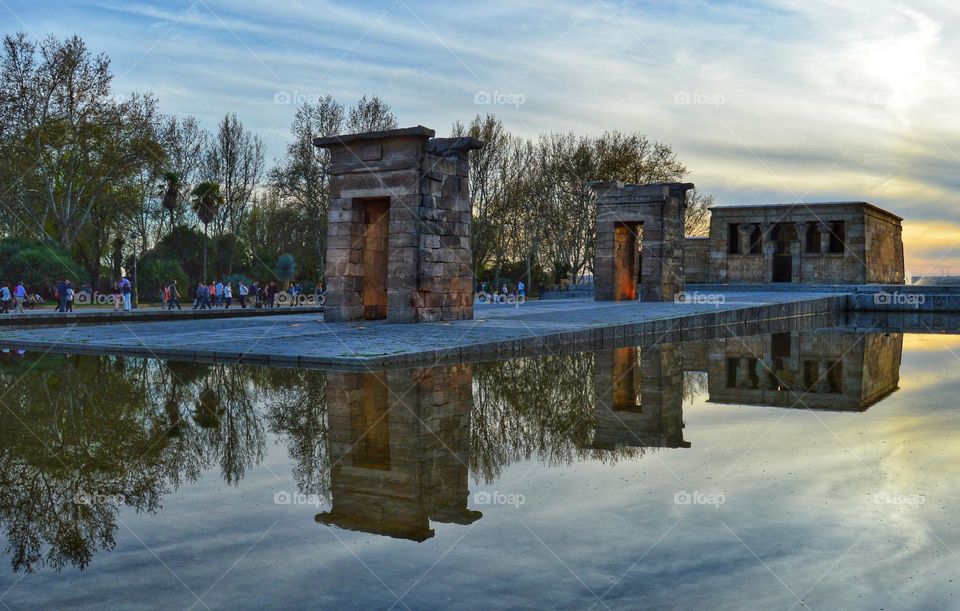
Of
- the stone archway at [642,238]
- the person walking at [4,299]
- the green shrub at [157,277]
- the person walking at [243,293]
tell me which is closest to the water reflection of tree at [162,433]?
the stone archway at [642,238]

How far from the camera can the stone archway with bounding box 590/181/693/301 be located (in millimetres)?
30938

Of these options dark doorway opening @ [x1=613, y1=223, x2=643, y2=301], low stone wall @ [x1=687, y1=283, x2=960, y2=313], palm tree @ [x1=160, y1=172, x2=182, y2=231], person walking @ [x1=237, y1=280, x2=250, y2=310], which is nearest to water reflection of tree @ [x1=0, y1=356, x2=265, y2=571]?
dark doorway opening @ [x1=613, y1=223, x2=643, y2=301]

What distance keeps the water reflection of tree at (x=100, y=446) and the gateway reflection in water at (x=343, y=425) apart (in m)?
0.02

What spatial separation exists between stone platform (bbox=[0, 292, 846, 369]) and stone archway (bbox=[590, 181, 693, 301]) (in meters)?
7.86

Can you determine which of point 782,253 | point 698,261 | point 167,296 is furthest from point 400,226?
point 782,253

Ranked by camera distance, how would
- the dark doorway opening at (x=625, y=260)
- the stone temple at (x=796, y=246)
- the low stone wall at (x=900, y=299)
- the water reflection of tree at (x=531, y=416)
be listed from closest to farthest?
the water reflection of tree at (x=531, y=416) < the dark doorway opening at (x=625, y=260) < the low stone wall at (x=900, y=299) < the stone temple at (x=796, y=246)

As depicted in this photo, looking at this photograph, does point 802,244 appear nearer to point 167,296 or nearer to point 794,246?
point 794,246

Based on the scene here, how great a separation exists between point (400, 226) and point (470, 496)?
14.1 m

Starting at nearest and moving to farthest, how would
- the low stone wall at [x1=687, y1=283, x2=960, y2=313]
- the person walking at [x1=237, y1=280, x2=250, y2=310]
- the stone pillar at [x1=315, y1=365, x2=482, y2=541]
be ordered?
the stone pillar at [x1=315, y1=365, x2=482, y2=541]
the low stone wall at [x1=687, y1=283, x2=960, y2=313]
the person walking at [x1=237, y1=280, x2=250, y2=310]

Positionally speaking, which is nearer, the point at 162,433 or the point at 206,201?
the point at 162,433

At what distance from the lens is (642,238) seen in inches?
1257

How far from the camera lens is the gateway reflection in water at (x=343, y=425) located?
4.93 meters

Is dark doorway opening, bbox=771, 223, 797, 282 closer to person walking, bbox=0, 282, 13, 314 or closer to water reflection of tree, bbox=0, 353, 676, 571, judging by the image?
person walking, bbox=0, 282, 13, 314

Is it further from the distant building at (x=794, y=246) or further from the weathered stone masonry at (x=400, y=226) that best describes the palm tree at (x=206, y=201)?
the weathered stone masonry at (x=400, y=226)
